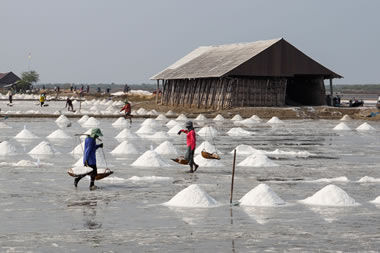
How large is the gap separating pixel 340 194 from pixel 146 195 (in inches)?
154

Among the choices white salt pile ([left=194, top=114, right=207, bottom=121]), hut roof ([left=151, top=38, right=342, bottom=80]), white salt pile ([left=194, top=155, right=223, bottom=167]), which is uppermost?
hut roof ([left=151, top=38, right=342, bottom=80])

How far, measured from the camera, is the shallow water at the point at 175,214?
1097 centimetres

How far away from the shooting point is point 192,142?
19.6 m

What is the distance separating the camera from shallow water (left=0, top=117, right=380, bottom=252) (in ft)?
36.0

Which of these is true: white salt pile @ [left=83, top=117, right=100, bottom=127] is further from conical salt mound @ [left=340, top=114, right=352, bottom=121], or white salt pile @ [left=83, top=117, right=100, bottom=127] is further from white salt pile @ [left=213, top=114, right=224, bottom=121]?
conical salt mound @ [left=340, top=114, right=352, bottom=121]

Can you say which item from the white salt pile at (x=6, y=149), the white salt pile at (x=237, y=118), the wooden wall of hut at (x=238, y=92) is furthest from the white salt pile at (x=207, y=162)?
the wooden wall of hut at (x=238, y=92)

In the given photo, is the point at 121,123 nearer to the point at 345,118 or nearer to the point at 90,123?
the point at 90,123

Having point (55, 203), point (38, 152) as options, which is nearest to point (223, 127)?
point (38, 152)

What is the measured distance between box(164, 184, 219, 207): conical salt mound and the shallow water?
0.28 m

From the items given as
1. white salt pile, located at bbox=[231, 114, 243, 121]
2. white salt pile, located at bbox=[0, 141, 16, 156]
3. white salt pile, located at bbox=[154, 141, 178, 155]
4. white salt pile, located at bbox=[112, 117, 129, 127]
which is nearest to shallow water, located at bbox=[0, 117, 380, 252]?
white salt pile, located at bbox=[0, 141, 16, 156]

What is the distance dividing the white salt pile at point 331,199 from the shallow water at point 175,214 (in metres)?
0.35

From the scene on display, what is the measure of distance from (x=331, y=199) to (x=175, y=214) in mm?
3267

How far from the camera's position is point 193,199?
14.3 meters

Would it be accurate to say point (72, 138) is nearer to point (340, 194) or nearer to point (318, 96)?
point (340, 194)
